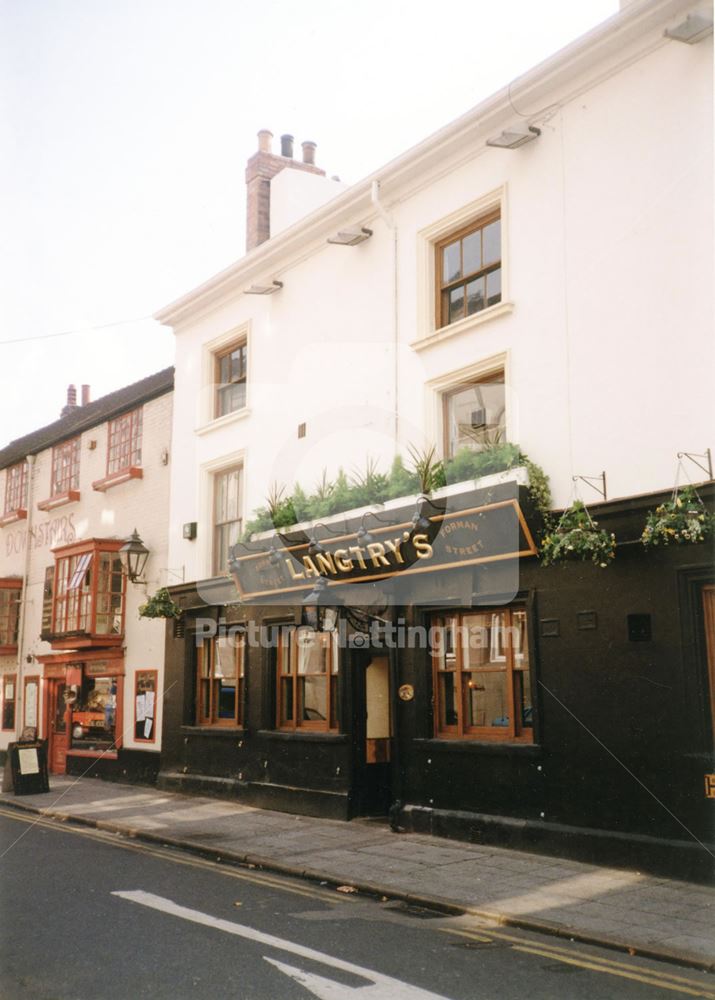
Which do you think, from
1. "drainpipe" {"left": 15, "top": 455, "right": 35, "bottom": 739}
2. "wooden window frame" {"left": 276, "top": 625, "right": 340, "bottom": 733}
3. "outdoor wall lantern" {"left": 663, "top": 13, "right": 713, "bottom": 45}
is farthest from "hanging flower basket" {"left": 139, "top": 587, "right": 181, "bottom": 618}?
Result: "outdoor wall lantern" {"left": 663, "top": 13, "right": 713, "bottom": 45}

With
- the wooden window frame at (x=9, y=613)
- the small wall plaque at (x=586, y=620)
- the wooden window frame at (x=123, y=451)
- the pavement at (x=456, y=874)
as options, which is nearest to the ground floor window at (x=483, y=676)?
the small wall plaque at (x=586, y=620)

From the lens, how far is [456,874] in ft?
31.0

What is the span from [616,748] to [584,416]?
3567mm

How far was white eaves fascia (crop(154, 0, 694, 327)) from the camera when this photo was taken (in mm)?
9992

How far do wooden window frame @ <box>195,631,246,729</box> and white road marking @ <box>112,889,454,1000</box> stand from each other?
298 inches

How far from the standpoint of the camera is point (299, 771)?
13.8m

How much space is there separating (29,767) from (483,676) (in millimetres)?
9576

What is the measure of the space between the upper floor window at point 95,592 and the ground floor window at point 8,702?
15.5 feet

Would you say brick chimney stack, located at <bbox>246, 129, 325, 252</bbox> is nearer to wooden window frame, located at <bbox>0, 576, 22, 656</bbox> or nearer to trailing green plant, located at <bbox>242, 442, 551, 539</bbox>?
trailing green plant, located at <bbox>242, 442, 551, 539</bbox>

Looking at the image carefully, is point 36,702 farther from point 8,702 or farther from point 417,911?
point 417,911

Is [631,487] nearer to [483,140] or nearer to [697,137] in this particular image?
[697,137]

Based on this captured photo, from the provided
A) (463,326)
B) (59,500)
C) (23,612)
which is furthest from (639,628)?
(23,612)

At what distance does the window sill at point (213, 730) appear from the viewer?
50.2 ft

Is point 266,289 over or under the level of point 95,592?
over
